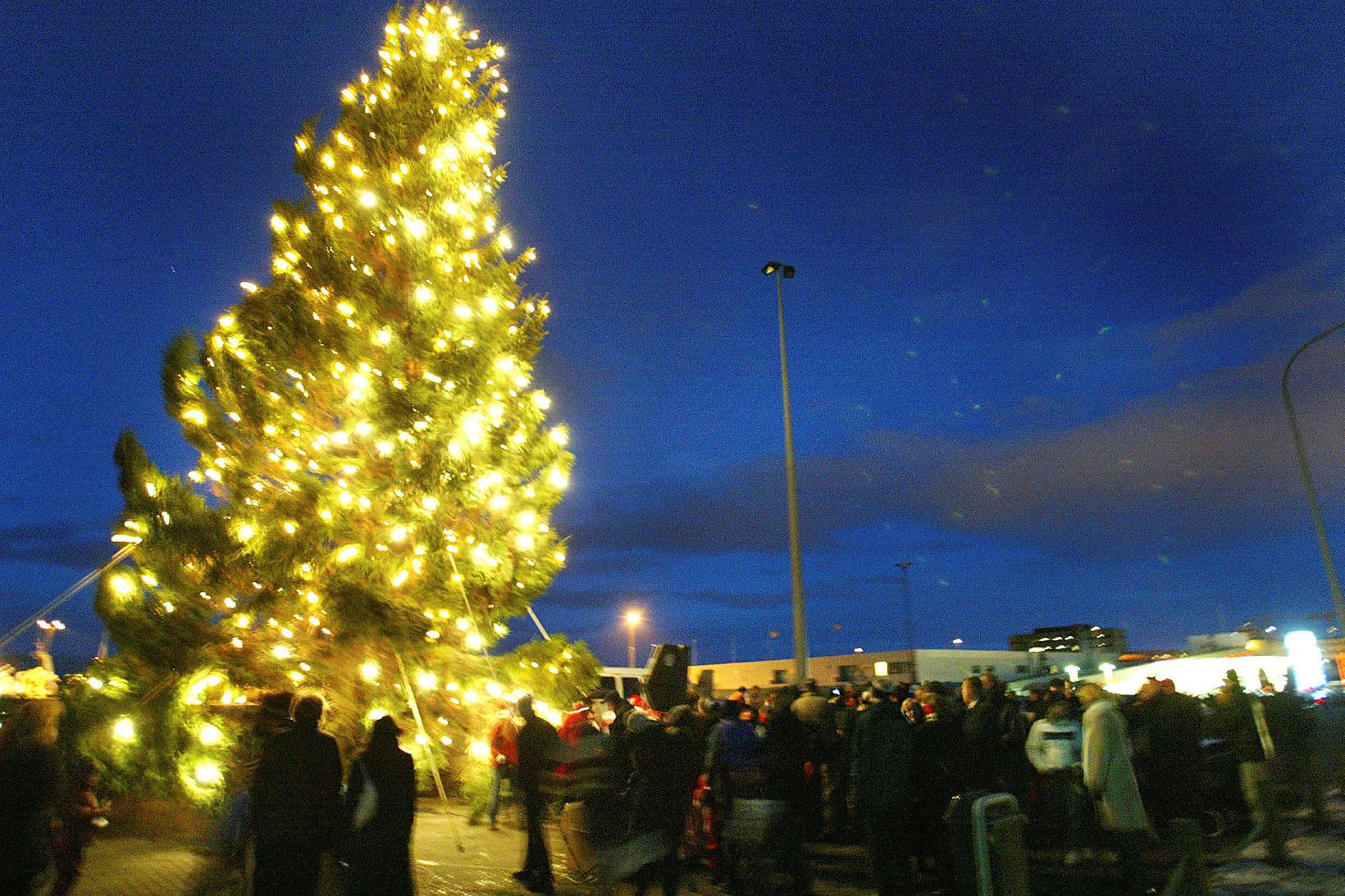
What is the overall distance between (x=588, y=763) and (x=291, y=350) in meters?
7.29

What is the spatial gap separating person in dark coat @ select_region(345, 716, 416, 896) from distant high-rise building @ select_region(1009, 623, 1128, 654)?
32929mm

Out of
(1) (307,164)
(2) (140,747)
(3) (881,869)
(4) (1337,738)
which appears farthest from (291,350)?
(4) (1337,738)

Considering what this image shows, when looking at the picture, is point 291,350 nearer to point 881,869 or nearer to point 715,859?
point 715,859

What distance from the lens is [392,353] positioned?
10664 millimetres

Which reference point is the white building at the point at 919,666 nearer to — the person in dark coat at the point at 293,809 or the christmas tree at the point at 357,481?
the christmas tree at the point at 357,481

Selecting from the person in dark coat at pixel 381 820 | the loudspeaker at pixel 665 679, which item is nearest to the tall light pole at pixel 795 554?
the loudspeaker at pixel 665 679

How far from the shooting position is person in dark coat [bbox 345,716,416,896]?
4.98m

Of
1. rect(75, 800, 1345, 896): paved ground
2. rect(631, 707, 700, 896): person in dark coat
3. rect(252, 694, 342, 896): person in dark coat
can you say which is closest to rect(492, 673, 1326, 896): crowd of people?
rect(631, 707, 700, 896): person in dark coat

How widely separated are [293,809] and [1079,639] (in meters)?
33.8

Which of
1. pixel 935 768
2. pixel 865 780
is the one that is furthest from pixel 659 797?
pixel 935 768

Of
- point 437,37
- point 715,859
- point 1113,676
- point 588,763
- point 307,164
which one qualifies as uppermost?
point 437,37

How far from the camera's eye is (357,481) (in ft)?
33.8

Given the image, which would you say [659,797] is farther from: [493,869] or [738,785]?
[493,869]

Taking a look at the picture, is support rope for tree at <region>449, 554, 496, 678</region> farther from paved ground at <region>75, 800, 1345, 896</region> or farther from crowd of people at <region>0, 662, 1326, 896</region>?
paved ground at <region>75, 800, 1345, 896</region>
